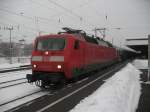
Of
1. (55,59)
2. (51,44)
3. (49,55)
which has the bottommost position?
(55,59)

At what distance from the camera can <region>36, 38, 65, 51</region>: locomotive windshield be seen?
1374 cm

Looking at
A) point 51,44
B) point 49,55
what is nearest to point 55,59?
point 49,55

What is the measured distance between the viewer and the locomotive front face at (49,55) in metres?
13.2

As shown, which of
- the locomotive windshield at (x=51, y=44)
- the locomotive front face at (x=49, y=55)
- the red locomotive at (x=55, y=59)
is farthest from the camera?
the locomotive windshield at (x=51, y=44)

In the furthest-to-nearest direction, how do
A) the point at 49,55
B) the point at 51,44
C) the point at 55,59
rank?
1. the point at 51,44
2. the point at 49,55
3. the point at 55,59

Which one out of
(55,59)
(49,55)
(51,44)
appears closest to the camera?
(55,59)

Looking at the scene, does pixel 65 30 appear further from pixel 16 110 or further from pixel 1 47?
pixel 1 47

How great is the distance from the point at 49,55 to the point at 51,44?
68 centimetres

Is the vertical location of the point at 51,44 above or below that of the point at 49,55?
above

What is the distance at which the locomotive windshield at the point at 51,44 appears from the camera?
13.7 metres

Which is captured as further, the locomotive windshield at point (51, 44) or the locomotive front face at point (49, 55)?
the locomotive windshield at point (51, 44)

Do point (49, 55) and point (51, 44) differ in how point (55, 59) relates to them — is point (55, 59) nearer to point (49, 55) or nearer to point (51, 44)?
point (49, 55)

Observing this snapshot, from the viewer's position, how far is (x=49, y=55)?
13516 mm

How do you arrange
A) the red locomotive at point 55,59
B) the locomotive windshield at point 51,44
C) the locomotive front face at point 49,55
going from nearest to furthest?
the red locomotive at point 55,59
the locomotive front face at point 49,55
the locomotive windshield at point 51,44
